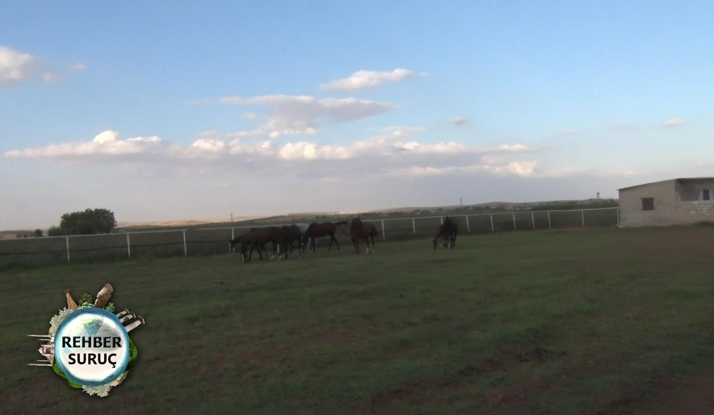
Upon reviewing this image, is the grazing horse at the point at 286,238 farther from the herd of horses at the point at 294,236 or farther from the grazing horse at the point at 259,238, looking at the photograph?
the grazing horse at the point at 259,238

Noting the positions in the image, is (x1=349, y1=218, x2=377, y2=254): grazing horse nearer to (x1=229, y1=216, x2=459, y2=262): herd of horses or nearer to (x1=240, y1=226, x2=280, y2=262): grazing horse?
(x1=229, y1=216, x2=459, y2=262): herd of horses

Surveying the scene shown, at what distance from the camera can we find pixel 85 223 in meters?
42.3

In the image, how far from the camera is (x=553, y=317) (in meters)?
10.1

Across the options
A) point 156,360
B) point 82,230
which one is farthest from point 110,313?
point 82,230

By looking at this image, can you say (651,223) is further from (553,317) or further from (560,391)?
(560,391)

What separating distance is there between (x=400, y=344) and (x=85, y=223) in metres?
38.4

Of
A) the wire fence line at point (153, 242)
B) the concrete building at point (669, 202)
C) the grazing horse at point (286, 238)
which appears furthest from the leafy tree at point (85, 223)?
the concrete building at point (669, 202)

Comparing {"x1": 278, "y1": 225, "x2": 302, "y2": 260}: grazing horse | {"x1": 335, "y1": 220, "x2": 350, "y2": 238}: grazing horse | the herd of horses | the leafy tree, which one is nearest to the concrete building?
the herd of horses

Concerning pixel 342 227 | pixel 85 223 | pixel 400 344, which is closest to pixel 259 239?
pixel 342 227

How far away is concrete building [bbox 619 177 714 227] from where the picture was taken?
40.2 metres

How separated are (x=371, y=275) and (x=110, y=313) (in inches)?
466

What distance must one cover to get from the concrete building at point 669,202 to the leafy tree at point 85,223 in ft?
116

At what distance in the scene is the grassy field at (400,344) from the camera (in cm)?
636

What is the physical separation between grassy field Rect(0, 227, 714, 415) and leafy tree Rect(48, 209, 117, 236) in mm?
27321
